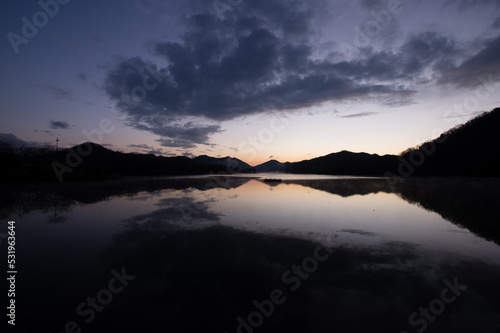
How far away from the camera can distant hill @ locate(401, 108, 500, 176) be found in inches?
3606

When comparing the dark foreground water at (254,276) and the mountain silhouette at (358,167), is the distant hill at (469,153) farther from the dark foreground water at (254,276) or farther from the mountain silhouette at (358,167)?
the dark foreground water at (254,276)

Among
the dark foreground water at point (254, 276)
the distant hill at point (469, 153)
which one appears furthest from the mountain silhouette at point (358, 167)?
the dark foreground water at point (254, 276)

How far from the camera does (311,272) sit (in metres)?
8.52

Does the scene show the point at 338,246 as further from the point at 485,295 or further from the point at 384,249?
Result: the point at 485,295

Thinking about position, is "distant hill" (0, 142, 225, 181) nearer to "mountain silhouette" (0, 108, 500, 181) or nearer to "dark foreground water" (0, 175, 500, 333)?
"mountain silhouette" (0, 108, 500, 181)

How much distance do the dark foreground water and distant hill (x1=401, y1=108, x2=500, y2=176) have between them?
4424 inches

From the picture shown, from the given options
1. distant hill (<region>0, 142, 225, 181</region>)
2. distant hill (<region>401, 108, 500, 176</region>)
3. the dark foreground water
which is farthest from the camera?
distant hill (<region>401, 108, 500, 176</region>)

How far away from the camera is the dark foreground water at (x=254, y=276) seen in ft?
18.9

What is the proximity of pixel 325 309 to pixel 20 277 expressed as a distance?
10893 millimetres

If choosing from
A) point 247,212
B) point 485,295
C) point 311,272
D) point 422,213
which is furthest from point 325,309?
point 422,213

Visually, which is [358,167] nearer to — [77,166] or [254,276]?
[77,166]

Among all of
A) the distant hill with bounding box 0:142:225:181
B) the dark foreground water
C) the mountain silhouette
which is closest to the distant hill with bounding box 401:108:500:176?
the mountain silhouette

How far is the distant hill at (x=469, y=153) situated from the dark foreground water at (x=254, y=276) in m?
112

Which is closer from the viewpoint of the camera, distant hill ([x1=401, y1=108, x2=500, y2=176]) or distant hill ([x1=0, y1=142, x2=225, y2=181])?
distant hill ([x1=0, y1=142, x2=225, y2=181])
